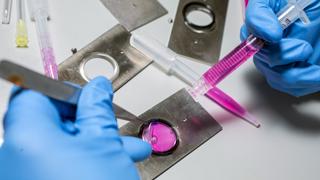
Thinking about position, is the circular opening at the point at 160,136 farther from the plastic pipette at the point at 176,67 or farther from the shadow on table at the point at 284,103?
the shadow on table at the point at 284,103

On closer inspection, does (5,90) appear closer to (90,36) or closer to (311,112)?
(90,36)

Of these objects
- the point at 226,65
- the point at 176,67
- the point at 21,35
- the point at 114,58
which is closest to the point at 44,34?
the point at 21,35

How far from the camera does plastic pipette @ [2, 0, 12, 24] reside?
33.5 inches

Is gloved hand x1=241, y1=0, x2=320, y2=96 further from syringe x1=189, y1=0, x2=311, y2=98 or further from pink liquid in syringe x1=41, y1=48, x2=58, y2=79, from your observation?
pink liquid in syringe x1=41, y1=48, x2=58, y2=79

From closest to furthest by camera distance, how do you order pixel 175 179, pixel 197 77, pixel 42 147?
pixel 42 147 < pixel 175 179 < pixel 197 77

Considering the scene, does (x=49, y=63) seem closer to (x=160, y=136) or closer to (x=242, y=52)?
(x=160, y=136)

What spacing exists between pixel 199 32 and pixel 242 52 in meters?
0.20

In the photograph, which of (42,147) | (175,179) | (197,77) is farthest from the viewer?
(197,77)

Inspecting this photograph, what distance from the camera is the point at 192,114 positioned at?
32.8 inches

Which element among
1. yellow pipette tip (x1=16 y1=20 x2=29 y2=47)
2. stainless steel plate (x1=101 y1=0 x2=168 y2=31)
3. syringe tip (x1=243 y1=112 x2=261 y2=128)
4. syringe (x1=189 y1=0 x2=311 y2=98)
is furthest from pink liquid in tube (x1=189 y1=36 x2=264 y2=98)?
yellow pipette tip (x1=16 y1=20 x2=29 y2=47)

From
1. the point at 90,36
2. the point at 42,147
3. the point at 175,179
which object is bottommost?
the point at 175,179

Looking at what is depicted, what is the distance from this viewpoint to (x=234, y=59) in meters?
0.78

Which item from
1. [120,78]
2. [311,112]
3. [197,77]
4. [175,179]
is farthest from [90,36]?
[311,112]

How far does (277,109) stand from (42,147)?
59cm
